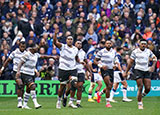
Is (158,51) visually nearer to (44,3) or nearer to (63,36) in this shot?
(63,36)

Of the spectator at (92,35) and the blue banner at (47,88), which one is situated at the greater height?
the spectator at (92,35)

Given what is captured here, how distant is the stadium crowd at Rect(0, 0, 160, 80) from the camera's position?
2722 cm

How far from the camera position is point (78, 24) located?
Result: 28.5 metres

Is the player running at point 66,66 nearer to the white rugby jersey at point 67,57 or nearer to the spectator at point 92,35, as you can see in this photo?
the white rugby jersey at point 67,57

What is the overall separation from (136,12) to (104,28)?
7.96 feet

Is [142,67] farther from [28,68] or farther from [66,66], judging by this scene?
[28,68]

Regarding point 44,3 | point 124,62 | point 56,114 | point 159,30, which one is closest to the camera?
point 56,114

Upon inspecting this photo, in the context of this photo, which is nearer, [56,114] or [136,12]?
[56,114]

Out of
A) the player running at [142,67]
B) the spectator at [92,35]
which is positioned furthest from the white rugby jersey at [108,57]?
the spectator at [92,35]

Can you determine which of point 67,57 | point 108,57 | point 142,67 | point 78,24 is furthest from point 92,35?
point 142,67

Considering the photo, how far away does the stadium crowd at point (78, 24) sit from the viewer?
27.2m

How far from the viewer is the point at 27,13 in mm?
29984

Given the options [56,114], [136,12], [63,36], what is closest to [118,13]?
[136,12]

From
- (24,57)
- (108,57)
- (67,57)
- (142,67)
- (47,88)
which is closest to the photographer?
(24,57)
